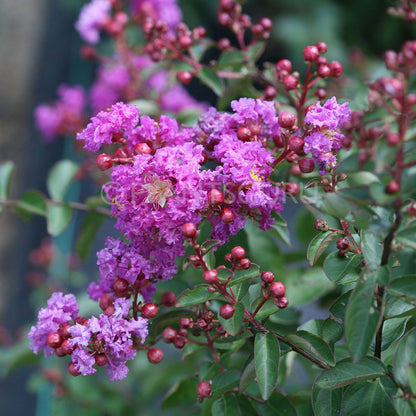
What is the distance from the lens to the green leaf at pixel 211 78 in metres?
1.08

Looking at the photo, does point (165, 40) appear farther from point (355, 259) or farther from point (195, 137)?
point (355, 259)

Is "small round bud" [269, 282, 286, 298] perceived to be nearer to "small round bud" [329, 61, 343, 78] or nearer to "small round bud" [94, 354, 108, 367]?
"small round bud" [94, 354, 108, 367]

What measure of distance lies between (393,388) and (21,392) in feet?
7.10

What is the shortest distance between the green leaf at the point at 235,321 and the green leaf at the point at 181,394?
1.08 feet

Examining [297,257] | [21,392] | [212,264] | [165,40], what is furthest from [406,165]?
[21,392]

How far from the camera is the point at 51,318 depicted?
28.6 inches

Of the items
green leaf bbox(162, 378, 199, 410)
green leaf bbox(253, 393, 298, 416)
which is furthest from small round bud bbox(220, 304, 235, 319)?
green leaf bbox(162, 378, 199, 410)

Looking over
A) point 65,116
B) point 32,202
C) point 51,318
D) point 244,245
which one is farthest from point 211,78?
point 65,116

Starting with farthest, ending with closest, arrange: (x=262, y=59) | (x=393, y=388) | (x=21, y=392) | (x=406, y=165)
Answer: (x=262, y=59)
(x=21, y=392)
(x=393, y=388)
(x=406, y=165)

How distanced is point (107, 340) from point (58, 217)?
0.58 meters

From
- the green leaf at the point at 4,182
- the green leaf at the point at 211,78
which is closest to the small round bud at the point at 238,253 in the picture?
the green leaf at the point at 211,78

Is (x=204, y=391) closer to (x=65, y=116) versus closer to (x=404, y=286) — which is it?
(x=404, y=286)

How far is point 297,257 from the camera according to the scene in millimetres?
1330

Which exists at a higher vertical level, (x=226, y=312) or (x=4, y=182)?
(x=226, y=312)
